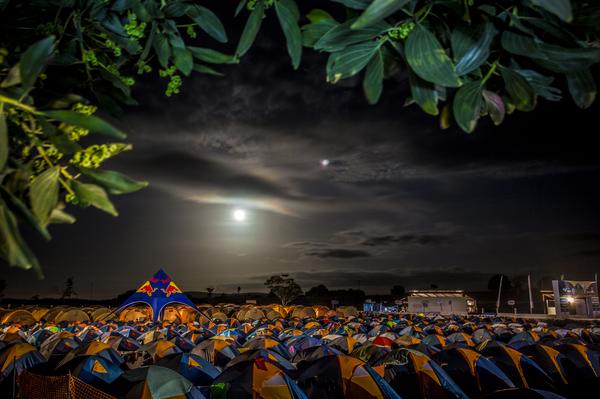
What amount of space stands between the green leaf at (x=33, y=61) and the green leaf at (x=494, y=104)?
4.36 ft

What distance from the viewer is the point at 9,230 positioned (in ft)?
3.18

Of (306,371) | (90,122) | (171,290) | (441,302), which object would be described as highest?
(90,122)

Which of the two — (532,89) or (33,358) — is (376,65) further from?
(33,358)

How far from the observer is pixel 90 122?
3.23 feet

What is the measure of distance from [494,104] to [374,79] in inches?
17.8

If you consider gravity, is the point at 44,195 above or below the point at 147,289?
above

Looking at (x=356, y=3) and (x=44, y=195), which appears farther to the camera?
(x=356, y=3)

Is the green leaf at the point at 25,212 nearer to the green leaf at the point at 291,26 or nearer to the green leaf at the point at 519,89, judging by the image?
the green leaf at the point at 291,26

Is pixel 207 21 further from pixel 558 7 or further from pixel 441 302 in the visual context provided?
pixel 441 302

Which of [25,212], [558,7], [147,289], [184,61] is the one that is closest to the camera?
[558,7]

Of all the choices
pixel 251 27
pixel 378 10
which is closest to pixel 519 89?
pixel 378 10

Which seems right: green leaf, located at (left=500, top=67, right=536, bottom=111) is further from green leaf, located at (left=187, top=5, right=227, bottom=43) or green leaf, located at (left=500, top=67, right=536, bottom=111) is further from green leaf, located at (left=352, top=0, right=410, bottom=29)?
green leaf, located at (left=187, top=5, right=227, bottom=43)

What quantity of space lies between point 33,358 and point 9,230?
43.1 ft

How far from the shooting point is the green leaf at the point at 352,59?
4.23ft
